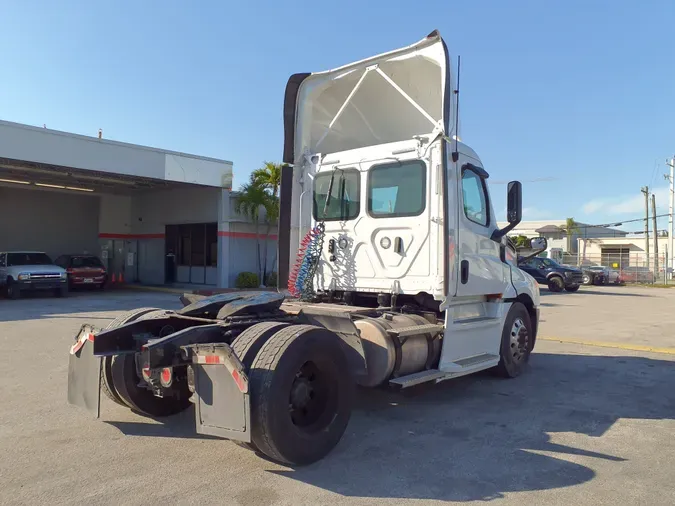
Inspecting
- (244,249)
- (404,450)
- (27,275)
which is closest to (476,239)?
(404,450)

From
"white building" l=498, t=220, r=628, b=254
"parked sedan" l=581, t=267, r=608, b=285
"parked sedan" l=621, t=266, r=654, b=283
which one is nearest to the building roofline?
"parked sedan" l=581, t=267, r=608, b=285

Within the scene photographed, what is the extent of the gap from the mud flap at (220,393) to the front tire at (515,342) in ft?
14.0

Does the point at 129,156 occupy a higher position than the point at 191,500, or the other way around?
the point at 129,156

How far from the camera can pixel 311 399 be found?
4.56 meters

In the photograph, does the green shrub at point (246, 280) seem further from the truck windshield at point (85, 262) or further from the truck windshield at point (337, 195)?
the truck windshield at point (337, 195)

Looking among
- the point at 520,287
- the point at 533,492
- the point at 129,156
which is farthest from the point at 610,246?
the point at 533,492

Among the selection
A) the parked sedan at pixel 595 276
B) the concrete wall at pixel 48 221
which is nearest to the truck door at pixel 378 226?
the concrete wall at pixel 48 221

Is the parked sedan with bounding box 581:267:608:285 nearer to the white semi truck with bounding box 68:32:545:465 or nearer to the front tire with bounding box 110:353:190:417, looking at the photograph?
the white semi truck with bounding box 68:32:545:465

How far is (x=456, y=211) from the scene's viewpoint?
6.25 m

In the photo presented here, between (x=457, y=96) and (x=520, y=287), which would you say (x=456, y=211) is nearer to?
(x=457, y=96)

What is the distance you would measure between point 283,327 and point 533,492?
2.17 m

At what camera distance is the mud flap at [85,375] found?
4684mm

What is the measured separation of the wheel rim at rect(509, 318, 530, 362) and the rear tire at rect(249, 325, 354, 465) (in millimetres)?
3453

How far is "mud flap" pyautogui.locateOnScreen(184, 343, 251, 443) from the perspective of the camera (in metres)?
3.87
